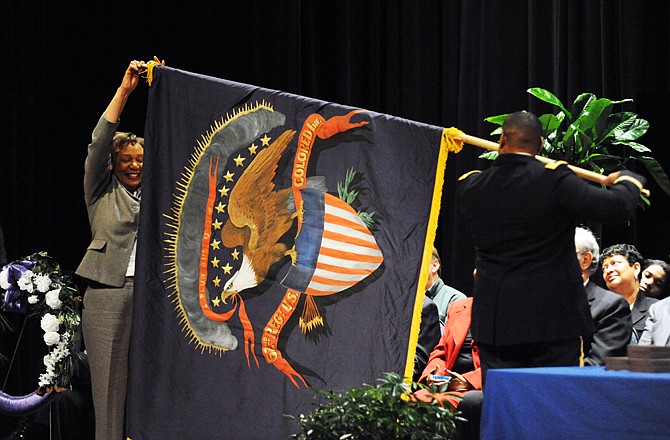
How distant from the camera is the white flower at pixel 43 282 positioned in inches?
171

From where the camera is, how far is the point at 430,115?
6488mm

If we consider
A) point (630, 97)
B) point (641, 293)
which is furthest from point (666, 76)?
point (641, 293)

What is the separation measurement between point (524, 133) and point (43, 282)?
7.47 feet

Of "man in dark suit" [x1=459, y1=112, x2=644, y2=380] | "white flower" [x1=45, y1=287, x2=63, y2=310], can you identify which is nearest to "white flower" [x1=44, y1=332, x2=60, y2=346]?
"white flower" [x1=45, y1=287, x2=63, y2=310]

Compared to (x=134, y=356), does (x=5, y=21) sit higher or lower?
higher

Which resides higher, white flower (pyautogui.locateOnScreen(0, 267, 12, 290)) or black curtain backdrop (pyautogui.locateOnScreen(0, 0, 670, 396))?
black curtain backdrop (pyautogui.locateOnScreen(0, 0, 670, 396))

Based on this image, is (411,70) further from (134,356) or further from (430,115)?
(134,356)

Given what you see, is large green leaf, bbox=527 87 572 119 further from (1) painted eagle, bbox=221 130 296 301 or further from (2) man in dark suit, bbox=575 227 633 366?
(1) painted eagle, bbox=221 130 296 301

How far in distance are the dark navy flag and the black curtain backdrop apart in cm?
223

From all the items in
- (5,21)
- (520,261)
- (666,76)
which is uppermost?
(5,21)

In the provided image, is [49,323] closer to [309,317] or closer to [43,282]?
[43,282]

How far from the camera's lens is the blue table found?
7.59 ft

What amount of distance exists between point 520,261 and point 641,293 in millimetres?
2104

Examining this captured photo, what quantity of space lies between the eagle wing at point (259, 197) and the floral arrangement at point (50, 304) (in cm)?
91
